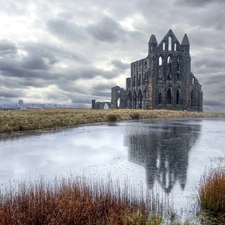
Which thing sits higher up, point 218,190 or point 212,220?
point 218,190

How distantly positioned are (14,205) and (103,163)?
5686 mm

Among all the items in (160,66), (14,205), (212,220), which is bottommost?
(212,220)

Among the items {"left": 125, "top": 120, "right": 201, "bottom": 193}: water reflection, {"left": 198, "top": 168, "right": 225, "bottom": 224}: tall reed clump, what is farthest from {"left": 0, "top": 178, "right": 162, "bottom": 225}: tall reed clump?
{"left": 125, "top": 120, "right": 201, "bottom": 193}: water reflection

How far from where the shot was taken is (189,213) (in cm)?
580

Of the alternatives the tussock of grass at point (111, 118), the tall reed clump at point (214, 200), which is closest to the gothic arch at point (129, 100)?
the tussock of grass at point (111, 118)

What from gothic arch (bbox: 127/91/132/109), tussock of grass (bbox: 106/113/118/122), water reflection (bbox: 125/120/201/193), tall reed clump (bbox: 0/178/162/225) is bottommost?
water reflection (bbox: 125/120/201/193)

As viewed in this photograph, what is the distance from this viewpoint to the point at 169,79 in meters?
69.4

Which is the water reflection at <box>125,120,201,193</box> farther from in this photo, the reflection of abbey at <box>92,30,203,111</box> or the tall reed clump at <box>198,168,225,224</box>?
the reflection of abbey at <box>92,30,203,111</box>

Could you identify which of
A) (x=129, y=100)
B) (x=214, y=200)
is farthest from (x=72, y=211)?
(x=129, y=100)

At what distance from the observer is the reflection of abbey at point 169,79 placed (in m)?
66.7

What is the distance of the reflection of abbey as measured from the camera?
66.7 metres

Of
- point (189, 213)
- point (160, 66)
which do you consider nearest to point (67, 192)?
point (189, 213)

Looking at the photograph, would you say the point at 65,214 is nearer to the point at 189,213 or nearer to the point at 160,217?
the point at 160,217

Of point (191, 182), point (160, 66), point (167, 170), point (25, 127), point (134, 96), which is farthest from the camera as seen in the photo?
point (134, 96)
